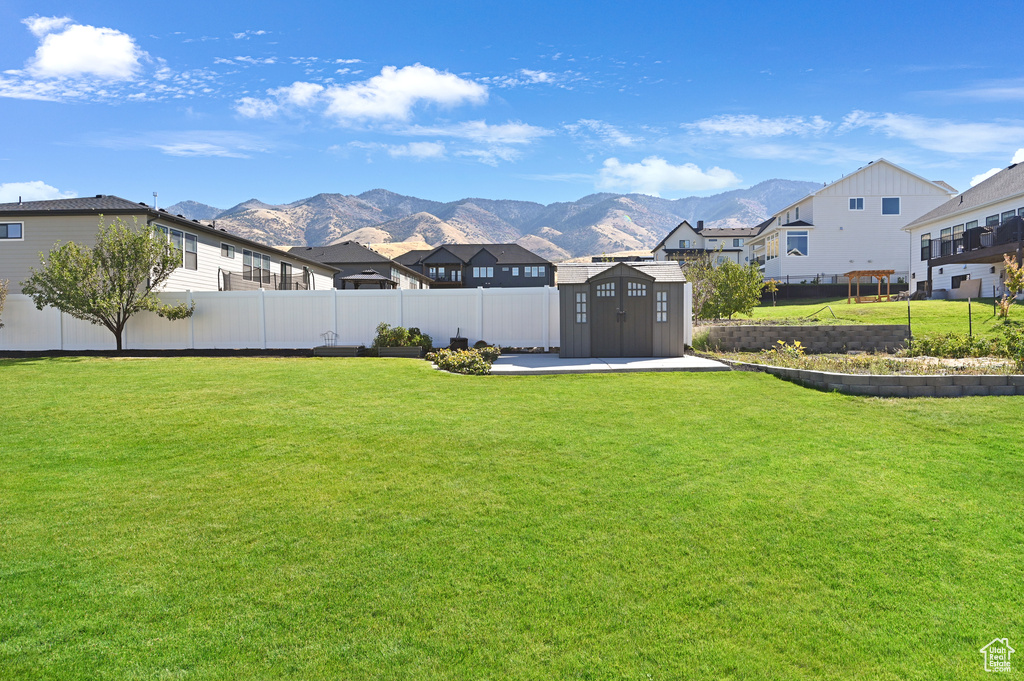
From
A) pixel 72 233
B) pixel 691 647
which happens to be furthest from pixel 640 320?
pixel 72 233

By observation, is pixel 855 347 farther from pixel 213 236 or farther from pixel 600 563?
pixel 213 236

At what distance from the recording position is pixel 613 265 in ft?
49.0

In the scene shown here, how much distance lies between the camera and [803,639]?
10.3ft

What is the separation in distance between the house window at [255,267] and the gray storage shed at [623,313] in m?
18.6

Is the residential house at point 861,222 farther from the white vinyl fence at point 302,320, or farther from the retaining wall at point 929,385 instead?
the retaining wall at point 929,385

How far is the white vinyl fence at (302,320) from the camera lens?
673 inches

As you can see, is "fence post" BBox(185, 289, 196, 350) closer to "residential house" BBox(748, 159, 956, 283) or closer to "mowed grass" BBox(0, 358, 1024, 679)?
"mowed grass" BBox(0, 358, 1024, 679)

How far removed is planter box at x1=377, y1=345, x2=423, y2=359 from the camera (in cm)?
1598

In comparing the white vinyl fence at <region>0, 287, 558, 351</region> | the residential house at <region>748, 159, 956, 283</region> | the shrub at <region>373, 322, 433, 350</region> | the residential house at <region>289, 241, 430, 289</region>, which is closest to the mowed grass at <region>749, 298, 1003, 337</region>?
the white vinyl fence at <region>0, 287, 558, 351</region>

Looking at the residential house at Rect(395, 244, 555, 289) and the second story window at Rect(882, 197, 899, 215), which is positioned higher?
the second story window at Rect(882, 197, 899, 215)

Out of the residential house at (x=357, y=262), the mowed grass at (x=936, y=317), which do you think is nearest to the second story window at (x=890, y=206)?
the mowed grass at (x=936, y=317)

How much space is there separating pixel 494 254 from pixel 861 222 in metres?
38.9

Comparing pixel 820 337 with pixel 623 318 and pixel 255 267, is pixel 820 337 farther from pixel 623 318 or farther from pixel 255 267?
pixel 255 267

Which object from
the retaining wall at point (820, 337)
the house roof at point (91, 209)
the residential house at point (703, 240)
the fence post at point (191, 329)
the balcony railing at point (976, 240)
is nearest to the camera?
the retaining wall at point (820, 337)
